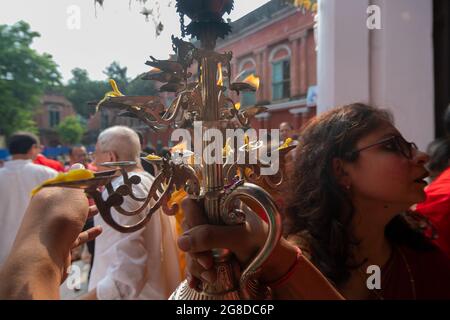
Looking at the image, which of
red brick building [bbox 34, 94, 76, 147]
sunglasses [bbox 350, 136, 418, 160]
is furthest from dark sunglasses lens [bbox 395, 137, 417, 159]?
red brick building [bbox 34, 94, 76, 147]

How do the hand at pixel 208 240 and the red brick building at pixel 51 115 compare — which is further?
the red brick building at pixel 51 115

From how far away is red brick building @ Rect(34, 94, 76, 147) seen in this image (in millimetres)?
25398

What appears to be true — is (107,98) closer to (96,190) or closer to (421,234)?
(96,190)

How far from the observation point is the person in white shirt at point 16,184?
250cm

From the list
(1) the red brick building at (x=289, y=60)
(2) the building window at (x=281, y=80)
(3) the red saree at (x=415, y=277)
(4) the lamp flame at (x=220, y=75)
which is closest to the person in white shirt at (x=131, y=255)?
(4) the lamp flame at (x=220, y=75)

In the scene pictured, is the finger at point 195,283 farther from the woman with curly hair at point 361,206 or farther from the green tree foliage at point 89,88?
the woman with curly hair at point 361,206

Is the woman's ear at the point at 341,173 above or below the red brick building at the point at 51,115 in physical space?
below

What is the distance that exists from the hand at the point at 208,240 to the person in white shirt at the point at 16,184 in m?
2.30

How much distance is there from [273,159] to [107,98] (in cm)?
37

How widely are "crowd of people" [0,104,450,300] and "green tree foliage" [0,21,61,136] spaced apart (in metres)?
13.5

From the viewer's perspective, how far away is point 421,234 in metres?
1.35

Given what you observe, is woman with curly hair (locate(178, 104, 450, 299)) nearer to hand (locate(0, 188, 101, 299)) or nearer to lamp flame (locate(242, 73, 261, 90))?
lamp flame (locate(242, 73, 261, 90))

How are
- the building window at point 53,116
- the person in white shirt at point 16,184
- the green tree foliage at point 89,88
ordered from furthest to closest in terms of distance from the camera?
the building window at point 53,116
the person in white shirt at point 16,184
the green tree foliage at point 89,88
